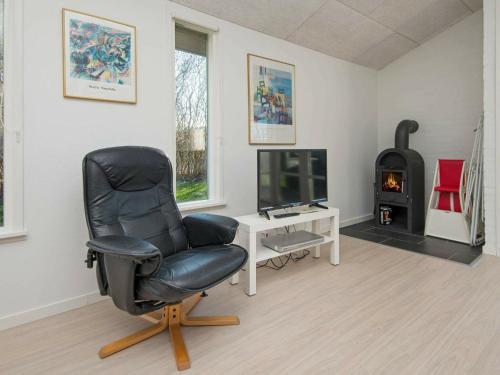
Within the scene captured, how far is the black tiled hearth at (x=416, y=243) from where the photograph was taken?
124 inches

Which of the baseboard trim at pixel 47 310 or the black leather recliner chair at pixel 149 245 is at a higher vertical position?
the black leather recliner chair at pixel 149 245

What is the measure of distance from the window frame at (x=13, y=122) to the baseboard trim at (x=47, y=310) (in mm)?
490

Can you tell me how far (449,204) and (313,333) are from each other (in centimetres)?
289

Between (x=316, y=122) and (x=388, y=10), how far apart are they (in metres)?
1.38

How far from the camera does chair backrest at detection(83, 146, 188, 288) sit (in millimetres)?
1828

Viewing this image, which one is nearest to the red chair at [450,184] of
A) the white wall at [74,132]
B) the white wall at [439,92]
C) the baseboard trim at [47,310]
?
the white wall at [439,92]

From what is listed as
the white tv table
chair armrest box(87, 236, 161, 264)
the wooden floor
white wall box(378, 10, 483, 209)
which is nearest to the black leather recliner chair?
chair armrest box(87, 236, 161, 264)

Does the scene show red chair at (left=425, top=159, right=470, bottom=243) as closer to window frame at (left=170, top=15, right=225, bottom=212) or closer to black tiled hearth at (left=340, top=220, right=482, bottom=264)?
black tiled hearth at (left=340, top=220, right=482, bottom=264)

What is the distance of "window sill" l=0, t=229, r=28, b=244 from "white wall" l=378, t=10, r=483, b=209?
4556 millimetres

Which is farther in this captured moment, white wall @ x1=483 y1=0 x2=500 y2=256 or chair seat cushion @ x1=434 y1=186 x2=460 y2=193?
chair seat cushion @ x1=434 y1=186 x2=460 y2=193

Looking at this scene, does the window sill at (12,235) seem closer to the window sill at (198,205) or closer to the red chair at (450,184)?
the window sill at (198,205)

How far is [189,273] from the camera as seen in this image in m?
1.58

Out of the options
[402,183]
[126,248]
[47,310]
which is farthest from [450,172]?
[47,310]

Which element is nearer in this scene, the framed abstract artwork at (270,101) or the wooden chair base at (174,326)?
the wooden chair base at (174,326)
